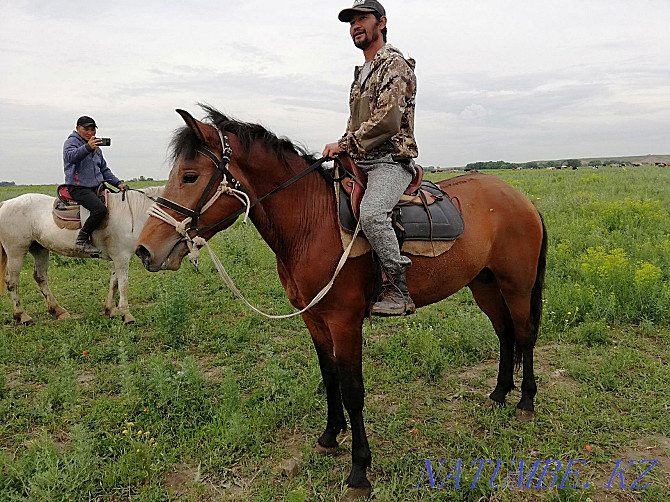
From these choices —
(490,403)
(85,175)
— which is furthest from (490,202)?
(85,175)

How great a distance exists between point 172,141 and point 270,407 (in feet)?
8.91

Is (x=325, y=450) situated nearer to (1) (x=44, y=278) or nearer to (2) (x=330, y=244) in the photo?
(2) (x=330, y=244)

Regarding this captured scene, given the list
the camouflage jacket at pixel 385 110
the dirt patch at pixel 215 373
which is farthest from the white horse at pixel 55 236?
the camouflage jacket at pixel 385 110

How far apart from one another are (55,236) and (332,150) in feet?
19.9

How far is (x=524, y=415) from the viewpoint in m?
4.12

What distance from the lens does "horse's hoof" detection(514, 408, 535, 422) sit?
4.11m

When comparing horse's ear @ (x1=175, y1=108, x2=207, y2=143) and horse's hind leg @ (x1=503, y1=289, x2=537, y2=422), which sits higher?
horse's ear @ (x1=175, y1=108, x2=207, y2=143)

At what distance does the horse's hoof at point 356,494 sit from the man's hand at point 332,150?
8.49ft

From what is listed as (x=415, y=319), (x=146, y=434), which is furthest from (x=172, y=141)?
(x=415, y=319)

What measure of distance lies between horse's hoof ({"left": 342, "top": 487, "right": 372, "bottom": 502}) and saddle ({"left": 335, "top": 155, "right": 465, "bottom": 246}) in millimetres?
1949

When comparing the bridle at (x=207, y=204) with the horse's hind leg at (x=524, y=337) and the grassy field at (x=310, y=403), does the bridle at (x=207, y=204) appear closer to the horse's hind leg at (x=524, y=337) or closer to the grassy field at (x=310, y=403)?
the grassy field at (x=310, y=403)

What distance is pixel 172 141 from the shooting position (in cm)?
286

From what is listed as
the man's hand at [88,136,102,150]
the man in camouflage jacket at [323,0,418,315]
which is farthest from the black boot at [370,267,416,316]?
the man's hand at [88,136,102,150]

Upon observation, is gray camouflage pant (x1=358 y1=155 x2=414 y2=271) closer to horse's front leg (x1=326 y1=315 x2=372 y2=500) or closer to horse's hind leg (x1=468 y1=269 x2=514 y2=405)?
horse's front leg (x1=326 y1=315 x2=372 y2=500)
